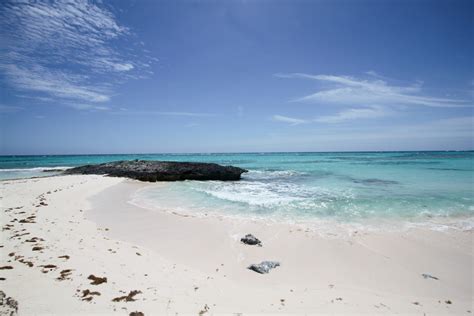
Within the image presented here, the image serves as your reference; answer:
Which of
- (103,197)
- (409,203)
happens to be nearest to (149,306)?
(103,197)

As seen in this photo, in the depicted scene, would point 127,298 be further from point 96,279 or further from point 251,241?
point 251,241

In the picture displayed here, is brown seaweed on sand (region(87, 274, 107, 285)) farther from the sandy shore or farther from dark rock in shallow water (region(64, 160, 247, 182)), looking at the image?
dark rock in shallow water (region(64, 160, 247, 182))

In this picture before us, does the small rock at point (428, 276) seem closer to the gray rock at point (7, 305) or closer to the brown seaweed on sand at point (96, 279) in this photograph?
the brown seaweed on sand at point (96, 279)

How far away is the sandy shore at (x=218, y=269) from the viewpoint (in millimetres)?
4043

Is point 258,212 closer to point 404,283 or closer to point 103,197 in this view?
point 404,283

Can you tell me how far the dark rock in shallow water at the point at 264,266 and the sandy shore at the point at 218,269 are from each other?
0.17 meters

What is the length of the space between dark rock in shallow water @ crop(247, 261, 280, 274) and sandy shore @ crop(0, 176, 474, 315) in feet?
0.55

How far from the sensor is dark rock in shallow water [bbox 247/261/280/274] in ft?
17.9

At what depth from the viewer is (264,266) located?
5.57 meters

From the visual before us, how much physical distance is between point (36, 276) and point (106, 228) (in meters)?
3.72

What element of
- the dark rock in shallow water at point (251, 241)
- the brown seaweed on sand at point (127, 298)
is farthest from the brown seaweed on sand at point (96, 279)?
the dark rock in shallow water at point (251, 241)

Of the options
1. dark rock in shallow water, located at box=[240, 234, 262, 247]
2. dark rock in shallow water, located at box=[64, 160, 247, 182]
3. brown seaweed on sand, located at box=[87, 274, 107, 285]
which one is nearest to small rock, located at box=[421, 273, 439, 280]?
dark rock in shallow water, located at box=[240, 234, 262, 247]

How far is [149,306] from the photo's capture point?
383 cm

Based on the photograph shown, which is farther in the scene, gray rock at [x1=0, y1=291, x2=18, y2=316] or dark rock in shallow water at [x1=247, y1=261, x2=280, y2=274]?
dark rock in shallow water at [x1=247, y1=261, x2=280, y2=274]
